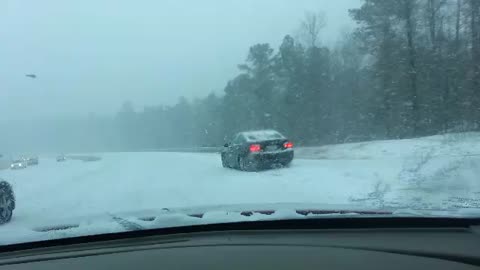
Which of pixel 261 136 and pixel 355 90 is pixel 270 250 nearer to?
pixel 261 136

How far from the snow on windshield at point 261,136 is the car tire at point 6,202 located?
8985mm

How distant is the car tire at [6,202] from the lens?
855 cm

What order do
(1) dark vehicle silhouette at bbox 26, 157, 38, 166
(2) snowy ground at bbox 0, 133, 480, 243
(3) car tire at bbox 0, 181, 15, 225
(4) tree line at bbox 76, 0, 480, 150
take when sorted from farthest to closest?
(1) dark vehicle silhouette at bbox 26, 157, 38, 166 < (4) tree line at bbox 76, 0, 480, 150 < (2) snowy ground at bbox 0, 133, 480, 243 < (3) car tire at bbox 0, 181, 15, 225

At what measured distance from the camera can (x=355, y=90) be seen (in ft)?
117

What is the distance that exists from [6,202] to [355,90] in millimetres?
29359

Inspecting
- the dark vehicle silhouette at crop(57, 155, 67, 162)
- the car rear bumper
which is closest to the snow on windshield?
the car rear bumper

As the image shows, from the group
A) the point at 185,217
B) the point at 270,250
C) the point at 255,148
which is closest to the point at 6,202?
the point at 185,217

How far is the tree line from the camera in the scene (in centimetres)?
2391

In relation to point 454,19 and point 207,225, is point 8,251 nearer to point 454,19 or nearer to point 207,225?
point 207,225

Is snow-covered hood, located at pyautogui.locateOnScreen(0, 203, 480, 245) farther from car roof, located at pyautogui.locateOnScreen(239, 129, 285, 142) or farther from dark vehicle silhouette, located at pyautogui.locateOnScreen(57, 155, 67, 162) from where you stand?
dark vehicle silhouette, located at pyautogui.locateOnScreen(57, 155, 67, 162)

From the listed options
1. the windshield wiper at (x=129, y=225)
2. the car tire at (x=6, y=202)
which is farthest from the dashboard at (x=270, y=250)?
the car tire at (x=6, y=202)

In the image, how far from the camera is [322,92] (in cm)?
3112

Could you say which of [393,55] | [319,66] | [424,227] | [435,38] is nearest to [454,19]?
[435,38]

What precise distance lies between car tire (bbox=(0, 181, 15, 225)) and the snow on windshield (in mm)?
8985
